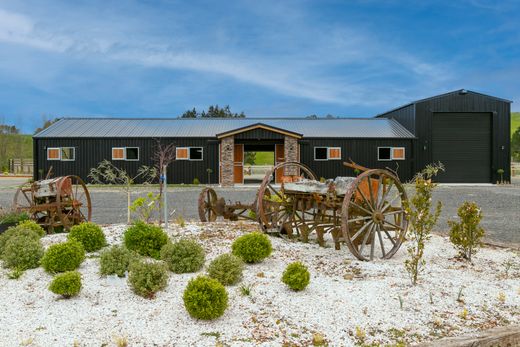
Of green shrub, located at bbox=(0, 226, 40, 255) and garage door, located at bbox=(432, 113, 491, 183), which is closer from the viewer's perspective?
green shrub, located at bbox=(0, 226, 40, 255)

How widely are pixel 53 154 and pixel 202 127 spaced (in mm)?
11089

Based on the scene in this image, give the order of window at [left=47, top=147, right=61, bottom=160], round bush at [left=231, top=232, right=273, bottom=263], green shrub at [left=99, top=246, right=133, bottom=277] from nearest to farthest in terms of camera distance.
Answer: green shrub at [left=99, top=246, right=133, bottom=277] < round bush at [left=231, top=232, right=273, bottom=263] < window at [left=47, top=147, right=61, bottom=160]

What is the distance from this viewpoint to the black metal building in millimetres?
31297

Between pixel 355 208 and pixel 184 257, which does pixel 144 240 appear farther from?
pixel 355 208

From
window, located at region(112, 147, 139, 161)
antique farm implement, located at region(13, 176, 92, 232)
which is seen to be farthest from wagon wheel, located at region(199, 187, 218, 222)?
window, located at region(112, 147, 139, 161)

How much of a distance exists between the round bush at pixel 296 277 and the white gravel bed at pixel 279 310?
0.39 ft

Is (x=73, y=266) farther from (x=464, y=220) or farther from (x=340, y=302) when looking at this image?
(x=464, y=220)

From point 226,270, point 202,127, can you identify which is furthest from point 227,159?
point 226,270

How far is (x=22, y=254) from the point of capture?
6.19m

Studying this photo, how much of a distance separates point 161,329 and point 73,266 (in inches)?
87.2

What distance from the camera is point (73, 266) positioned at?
5953 millimetres

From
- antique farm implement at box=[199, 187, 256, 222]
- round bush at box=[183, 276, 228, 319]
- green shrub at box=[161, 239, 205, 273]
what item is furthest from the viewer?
antique farm implement at box=[199, 187, 256, 222]

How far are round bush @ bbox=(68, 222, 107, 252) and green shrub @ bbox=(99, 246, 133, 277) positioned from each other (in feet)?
3.73

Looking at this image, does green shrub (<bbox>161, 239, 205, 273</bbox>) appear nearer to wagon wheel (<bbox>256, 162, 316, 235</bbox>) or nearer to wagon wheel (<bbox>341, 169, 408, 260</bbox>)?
wagon wheel (<bbox>256, 162, 316, 235</bbox>)
